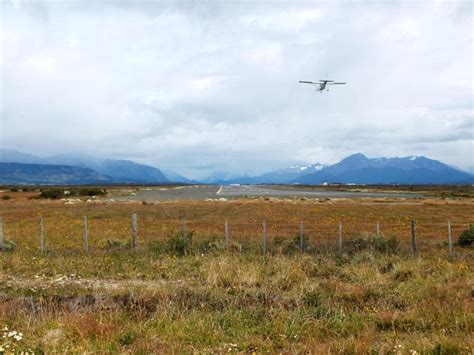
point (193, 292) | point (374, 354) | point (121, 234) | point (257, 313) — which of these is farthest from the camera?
point (121, 234)

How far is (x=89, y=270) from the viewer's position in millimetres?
14492

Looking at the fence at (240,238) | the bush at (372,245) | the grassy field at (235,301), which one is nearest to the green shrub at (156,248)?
the grassy field at (235,301)

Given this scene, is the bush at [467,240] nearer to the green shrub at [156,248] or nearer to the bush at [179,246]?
the bush at [179,246]

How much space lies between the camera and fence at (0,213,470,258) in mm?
18109

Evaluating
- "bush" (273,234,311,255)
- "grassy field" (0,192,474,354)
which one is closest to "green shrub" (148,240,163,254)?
"grassy field" (0,192,474,354)

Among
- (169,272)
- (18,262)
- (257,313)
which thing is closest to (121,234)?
(18,262)

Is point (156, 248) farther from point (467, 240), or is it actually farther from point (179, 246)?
point (467, 240)

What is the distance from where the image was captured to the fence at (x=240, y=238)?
18.1 metres

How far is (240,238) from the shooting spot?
79.5ft

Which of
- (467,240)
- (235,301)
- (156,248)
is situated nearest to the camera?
(235,301)

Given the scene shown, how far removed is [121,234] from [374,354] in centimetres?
2422

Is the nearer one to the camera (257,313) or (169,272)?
(257,313)

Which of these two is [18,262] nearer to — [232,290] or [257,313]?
[232,290]

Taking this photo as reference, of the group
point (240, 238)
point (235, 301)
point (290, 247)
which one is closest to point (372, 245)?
point (290, 247)
